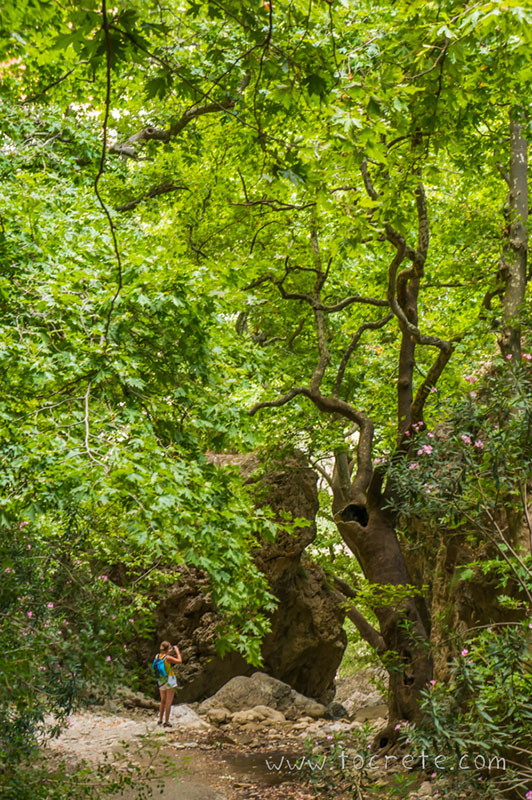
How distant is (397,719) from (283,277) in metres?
6.38

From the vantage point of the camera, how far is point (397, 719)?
29.5 feet

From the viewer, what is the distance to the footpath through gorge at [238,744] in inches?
288

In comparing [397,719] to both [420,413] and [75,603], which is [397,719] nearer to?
[420,413]

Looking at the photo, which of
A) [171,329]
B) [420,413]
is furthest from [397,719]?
[171,329]

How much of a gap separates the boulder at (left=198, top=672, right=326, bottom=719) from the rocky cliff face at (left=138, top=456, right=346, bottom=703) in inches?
15.9

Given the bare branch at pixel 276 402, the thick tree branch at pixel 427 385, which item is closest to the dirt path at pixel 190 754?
the bare branch at pixel 276 402

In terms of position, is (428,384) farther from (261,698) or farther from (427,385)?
(261,698)

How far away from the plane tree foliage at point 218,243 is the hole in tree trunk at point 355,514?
0.11 ft

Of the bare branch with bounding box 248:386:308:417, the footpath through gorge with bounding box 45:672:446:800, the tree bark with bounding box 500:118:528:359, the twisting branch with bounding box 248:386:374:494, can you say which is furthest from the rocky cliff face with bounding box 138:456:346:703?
the tree bark with bounding box 500:118:528:359

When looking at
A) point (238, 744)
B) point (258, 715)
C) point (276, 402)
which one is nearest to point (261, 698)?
point (258, 715)

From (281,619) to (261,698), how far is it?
1777 millimetres

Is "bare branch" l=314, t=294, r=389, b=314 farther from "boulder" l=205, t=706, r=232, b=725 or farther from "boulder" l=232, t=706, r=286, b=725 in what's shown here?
"boulder" l=205, t=706, r=232, b=725

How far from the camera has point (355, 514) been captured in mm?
10039

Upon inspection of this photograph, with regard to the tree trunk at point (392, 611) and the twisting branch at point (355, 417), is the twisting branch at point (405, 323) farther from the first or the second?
the tree trunk at point (392, 611)
